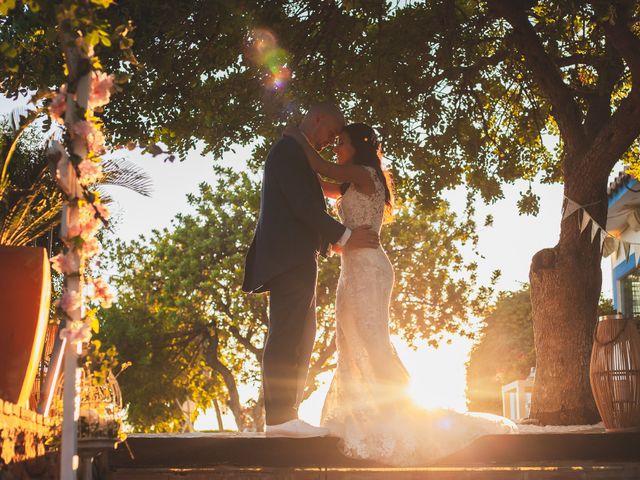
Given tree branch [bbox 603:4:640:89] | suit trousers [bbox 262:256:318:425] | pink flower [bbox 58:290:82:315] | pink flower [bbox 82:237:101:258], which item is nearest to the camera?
pink flower [bbox 58:290:82:315]

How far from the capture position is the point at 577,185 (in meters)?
10.6

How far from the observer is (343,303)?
6.95 meters

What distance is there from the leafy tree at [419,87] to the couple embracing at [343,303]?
111 inches

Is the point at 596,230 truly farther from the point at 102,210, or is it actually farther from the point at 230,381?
the point at 230,381

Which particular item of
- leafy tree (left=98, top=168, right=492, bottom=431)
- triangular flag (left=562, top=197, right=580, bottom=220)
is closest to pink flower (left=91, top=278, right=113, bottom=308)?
triangular flag (left=562, top=197, right=580, bottom=220)

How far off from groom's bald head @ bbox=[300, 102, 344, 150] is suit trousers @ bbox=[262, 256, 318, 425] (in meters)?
0.99

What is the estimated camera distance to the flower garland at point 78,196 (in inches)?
171

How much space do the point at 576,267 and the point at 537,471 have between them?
4688 mm

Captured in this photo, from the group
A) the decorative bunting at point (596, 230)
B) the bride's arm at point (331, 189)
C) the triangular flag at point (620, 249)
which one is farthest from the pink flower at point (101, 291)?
the triangular flag at point (620, 249)

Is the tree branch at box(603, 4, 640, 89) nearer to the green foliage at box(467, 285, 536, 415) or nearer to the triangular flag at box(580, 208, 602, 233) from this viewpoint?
the triangular flag at box(580, 208, 602, 233)

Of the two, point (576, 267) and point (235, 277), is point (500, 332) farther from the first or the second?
point (576, 267)

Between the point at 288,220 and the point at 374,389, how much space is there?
4.69 ft

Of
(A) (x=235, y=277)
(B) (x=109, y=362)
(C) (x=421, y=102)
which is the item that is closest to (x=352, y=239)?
(B) (x=109, y=362)

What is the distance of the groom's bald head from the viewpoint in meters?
6.68
